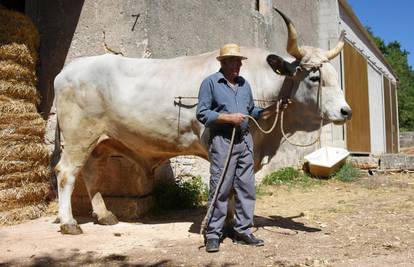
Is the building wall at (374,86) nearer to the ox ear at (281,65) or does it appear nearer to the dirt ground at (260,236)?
the dirt ground at (260,236)

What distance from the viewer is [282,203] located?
700cm

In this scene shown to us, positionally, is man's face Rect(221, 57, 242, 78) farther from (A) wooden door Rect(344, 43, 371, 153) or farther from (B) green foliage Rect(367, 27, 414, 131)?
(B) green foliage Rect(367, 27, 414, 131)

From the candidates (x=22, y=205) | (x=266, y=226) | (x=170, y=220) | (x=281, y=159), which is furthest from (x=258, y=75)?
(x=281, y=159)

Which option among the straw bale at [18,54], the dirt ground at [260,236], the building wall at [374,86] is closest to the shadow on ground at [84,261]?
the dirt ground at [260,236]

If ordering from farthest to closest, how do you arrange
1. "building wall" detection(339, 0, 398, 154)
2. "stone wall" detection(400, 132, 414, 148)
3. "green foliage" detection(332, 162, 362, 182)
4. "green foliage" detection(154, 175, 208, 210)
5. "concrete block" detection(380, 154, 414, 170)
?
"stone wall" detection(400, 132, 414, 148) < "building wall" detection(339, 0, 398, 154) < "concrete block" detection(380, 154, 414, 170) < "green foliage" detection(332, 162, 362, 182) < "green foliage" detection(154, 175, 208, 210)

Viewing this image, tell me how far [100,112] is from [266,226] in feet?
7.27

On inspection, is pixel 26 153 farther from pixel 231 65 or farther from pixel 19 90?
pixel 231 65

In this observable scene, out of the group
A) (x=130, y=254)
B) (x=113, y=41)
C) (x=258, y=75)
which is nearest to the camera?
(x=130, y=254)

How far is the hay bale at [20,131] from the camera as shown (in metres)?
5.57

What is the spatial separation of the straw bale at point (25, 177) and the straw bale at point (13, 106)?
74cm

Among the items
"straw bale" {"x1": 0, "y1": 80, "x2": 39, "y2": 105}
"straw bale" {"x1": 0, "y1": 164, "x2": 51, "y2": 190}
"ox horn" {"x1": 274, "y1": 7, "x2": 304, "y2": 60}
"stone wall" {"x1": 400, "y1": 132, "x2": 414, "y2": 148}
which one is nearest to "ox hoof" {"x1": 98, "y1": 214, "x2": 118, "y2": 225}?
"straw bale" {"x1": 0, "y1": 164, "x2": 51, "y2": 190}

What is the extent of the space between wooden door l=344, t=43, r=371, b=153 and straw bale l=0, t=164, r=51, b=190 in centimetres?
787

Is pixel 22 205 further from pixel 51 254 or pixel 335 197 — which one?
pixel 335 197

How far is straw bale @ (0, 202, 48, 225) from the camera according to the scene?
5449mm
